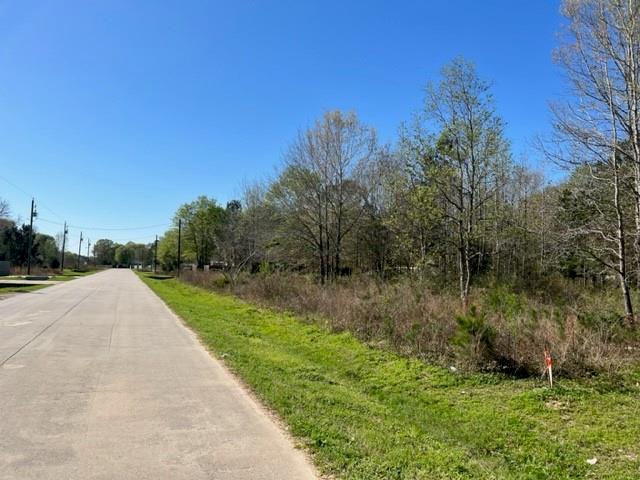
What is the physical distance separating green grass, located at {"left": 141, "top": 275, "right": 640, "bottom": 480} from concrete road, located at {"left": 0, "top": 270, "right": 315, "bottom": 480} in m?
0.52

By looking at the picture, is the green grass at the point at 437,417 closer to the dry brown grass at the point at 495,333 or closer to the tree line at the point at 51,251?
the dry brown grass at the point at 495,333

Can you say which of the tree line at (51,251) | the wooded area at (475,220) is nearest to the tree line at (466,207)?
the wooded area at (475,220)

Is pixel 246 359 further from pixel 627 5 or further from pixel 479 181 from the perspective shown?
pixel 479 181

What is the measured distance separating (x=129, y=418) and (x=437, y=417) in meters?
4.38

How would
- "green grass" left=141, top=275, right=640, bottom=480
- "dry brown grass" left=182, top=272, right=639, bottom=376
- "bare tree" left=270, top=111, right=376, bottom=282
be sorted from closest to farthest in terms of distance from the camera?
"green grass" left=141, top=275, right=640, bottom=480
"dry brown grass" left=182, top=272, right=639, bottom=376
"bare tree" left=270, top=111, right=376, bottom=282

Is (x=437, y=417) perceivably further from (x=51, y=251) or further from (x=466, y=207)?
(x=51, y=251)

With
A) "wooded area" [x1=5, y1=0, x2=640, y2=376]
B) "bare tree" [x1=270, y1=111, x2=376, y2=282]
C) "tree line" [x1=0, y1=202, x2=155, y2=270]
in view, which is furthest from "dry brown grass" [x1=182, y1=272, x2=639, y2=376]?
"tree line" [x1=0, y1=202, x2=155, y2=270]

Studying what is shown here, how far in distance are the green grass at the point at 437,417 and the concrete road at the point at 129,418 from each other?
52 cm

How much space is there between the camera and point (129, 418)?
604 centimetres

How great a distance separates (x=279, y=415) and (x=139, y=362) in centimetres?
458

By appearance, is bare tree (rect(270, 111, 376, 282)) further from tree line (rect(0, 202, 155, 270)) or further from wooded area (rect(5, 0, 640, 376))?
tree line (rect(0, 202, 155, 270))

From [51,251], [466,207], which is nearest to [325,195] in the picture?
[466,207]

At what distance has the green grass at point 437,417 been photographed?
5.11 meters

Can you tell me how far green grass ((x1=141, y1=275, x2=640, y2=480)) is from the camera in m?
5.11
